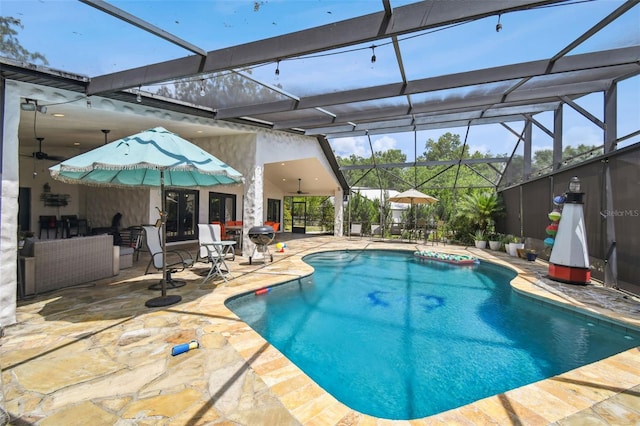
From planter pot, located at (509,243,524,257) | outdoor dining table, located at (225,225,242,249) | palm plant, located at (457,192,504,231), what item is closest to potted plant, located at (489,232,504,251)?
palm plant, located at (457,192,504,231)

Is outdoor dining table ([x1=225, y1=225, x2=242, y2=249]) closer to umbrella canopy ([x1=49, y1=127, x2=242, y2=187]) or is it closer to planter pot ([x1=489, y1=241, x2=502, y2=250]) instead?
Answer: umbrella canopy ([x1=49, y1=127, x2=242, y2=187])

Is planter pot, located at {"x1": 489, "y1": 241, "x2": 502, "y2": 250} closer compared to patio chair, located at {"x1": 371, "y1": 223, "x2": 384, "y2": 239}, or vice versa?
planter pot, located at {"x1": 489, "y1": 241, "x2": 502, "y2": 250}

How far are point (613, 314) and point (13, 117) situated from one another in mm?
8978

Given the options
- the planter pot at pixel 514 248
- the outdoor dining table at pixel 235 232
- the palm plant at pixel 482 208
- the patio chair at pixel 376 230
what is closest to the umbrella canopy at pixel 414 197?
the palm plant at pixel 482 208

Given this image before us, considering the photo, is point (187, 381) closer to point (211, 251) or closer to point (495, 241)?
point (211, 251)

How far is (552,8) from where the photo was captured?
4023mm

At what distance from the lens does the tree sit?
386 centimetres

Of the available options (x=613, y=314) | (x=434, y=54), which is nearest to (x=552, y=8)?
(x=434, y=54)

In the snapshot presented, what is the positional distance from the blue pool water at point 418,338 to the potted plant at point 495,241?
539cm

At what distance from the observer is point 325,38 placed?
3754 mm

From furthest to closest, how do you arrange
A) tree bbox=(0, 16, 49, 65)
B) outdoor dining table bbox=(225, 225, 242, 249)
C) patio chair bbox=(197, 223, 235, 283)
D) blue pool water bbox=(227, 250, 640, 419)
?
outdoor dining table bbox=(225, 225, 242, 249), patio chair bbox=(197, 223, 235, 283), tree bbox=(0, 16, 49, 65), blue pool water bbox=(227, 250, 640, 419)

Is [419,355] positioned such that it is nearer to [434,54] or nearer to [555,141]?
[434,54]

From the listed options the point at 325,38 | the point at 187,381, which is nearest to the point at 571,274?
the point at 325,38

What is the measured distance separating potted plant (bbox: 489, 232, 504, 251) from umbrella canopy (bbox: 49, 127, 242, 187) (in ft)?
36.4
